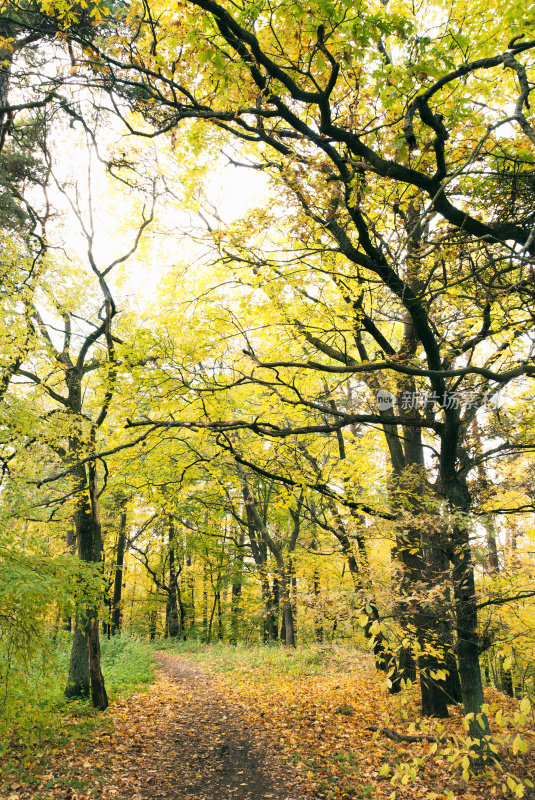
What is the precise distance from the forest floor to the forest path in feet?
0.06

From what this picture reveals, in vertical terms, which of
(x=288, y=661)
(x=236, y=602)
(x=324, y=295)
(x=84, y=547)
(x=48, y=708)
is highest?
(x=324, y=295)

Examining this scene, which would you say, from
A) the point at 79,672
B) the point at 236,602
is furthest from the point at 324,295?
the point at 236,602

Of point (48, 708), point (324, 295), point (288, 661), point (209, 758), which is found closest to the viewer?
point (48, 708)

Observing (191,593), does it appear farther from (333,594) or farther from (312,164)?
(312,164)

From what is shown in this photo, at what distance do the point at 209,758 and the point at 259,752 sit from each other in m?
0.79

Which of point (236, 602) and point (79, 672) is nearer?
point (79, 672)

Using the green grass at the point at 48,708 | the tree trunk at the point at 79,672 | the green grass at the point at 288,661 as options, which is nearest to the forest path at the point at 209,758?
the green grass at the point at 48,708

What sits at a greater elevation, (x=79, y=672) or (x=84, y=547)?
(x=84, y=547)

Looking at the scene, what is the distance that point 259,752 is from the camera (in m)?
6.68

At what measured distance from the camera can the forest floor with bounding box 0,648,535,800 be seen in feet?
17.6

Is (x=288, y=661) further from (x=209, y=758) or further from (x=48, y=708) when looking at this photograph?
(x=48, y=708)

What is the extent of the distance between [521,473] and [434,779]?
4.35 m

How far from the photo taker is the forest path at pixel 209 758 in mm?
5590

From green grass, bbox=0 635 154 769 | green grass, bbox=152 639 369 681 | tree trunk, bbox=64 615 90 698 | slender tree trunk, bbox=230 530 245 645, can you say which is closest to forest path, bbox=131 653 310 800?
green grass, bbox=0 635 154 769
